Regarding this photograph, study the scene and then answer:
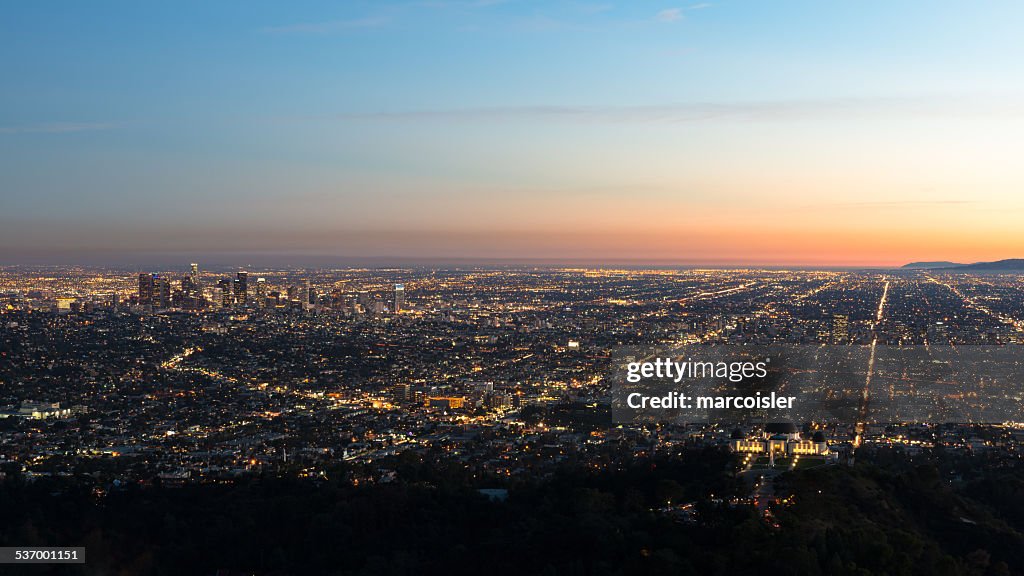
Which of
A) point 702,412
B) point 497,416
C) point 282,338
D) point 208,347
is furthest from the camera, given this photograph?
point 282,338

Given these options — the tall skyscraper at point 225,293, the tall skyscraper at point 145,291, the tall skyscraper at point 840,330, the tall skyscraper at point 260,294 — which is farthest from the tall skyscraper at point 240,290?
the tall skyscraper at point 840,330

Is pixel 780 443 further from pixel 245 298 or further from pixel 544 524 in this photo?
pixel 245 298

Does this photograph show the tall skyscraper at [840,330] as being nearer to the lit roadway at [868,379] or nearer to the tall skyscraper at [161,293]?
the lit roadway at [868,379]

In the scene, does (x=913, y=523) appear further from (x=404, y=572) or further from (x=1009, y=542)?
(x=404, y=572)

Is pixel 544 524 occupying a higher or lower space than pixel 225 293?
lower

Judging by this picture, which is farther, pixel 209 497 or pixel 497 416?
pixel 497 416

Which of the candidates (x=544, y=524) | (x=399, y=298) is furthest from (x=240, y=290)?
(x=544, y=524)

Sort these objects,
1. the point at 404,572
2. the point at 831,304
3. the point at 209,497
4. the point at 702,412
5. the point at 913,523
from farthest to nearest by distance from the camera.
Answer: the point at 831,304 → the point at 702,412 → the point at 209,497 → the point at 913,523 → the point at 404,572

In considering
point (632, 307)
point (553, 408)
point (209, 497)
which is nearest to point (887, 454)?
point (553, 408)
